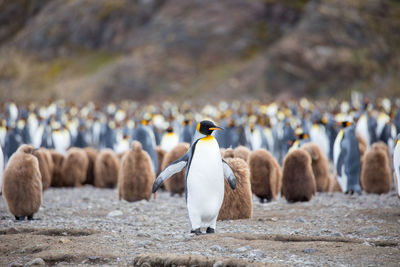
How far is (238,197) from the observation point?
715 centimetres

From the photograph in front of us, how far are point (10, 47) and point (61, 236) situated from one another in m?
51.3

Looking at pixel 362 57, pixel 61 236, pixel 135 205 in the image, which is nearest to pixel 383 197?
pixel 135 205

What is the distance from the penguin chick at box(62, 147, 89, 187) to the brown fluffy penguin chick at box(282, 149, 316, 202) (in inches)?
193

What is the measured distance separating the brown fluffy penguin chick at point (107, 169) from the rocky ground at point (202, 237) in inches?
105

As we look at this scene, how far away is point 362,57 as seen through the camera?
34344 millimetres

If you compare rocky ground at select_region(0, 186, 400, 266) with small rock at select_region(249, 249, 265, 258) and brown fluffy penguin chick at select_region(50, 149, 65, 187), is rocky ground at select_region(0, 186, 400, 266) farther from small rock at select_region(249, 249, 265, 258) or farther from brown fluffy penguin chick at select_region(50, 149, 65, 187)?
brown fluffy penguin chick at select_region(50, 149, 65, 187)

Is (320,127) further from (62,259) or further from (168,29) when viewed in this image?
(168,29)

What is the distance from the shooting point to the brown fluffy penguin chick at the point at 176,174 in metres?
9.80

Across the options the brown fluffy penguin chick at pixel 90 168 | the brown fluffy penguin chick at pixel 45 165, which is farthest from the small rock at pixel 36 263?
the brown fluffy penguin chick at pixel 90 168

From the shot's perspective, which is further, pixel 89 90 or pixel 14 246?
pixel 89 90

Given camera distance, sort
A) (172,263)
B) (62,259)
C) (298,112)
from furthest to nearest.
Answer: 1. (298,112)
2. (62,259)
3. (172,263)

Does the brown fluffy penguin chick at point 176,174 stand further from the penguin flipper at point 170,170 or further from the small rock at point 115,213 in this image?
the penguin flipper at point 170,170

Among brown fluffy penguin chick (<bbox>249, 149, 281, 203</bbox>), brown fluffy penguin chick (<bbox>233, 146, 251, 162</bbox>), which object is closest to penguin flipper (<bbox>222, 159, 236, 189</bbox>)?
brown fluffy penguin chick (<bbox>249, 149, 281, 203</bbox>)

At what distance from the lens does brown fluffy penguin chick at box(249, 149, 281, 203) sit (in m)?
8.81
